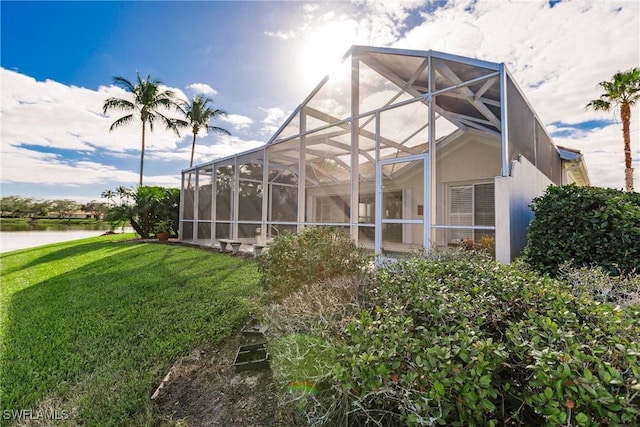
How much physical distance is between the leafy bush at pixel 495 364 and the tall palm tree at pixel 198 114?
23192mm

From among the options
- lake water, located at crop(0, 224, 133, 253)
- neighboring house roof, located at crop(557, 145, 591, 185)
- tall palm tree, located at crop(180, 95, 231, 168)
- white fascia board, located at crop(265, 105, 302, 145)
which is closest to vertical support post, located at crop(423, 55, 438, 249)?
white fascia board, located at crop(265, 105, 302, 145)

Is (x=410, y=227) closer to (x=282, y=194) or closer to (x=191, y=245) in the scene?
(x=282, y=194)

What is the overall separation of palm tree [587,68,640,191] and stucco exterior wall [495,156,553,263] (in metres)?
11.8

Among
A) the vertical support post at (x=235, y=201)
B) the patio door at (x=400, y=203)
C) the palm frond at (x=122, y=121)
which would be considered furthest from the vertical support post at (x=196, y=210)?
the palm frond at (x=122, y=121)

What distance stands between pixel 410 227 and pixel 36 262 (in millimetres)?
12454

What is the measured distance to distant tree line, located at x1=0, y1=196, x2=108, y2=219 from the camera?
4122cm

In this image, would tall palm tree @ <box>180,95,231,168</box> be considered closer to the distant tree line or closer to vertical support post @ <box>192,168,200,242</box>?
vertical support post @ <box>192,168,200,242</box>

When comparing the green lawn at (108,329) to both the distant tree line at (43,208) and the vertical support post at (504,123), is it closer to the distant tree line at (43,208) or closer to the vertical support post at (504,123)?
the vertical support post at (504,123)

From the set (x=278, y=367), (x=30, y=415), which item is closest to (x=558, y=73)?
(x=278, y=367)

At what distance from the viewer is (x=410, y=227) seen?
22.8ft

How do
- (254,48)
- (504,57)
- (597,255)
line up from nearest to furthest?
(597,255) < (504,57) < (254,48)

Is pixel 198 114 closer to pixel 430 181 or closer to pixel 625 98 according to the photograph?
pixel 430 181

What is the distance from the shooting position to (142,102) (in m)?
19.1

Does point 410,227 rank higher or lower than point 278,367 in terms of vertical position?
higher
